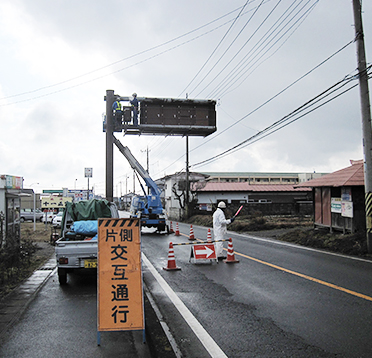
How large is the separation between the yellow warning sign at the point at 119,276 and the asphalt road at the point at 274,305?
2.75 ft

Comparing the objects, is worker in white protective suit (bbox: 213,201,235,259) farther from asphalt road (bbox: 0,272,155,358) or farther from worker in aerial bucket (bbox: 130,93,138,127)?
worker in aerial bucket (bbox: 130,93,138,127)

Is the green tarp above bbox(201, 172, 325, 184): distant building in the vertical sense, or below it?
below

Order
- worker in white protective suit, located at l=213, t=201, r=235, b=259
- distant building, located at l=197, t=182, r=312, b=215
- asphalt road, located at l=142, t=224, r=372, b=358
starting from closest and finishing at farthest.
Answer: asphalt road, located at l=142, t=224, r=372, b=358 → worker in white protective suit, located at l=213, t=201, r=235, b=259 → distant building, located at l=197, t=182, r=312, b=215

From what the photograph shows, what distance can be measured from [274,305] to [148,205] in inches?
663

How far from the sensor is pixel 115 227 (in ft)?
16.0

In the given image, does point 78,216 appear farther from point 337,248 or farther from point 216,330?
point 337,248

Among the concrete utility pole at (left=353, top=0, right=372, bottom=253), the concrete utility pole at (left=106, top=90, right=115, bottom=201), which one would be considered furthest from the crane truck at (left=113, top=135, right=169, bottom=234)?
the concrete utility pole at (left=353, top=0, right=372, bottom=253)

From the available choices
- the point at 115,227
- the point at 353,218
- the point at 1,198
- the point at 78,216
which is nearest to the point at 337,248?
the point at 353,218

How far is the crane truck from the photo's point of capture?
2252 centimetres

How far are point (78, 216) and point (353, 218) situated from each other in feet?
35.4

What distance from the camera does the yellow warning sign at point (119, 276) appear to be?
4.69 meters

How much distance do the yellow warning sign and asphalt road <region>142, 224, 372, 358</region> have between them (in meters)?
0.84

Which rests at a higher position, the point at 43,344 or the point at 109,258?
the point at 109,258

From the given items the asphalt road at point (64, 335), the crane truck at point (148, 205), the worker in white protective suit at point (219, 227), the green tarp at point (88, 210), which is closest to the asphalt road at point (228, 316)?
the asphalt road at point (64, 335)
